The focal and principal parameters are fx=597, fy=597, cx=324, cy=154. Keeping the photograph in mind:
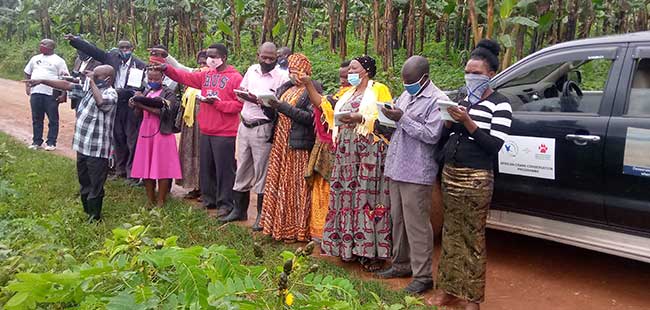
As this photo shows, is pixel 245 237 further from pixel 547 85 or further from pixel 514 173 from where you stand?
pixel 547 85

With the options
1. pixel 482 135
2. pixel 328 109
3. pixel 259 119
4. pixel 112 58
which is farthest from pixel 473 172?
pixel 112 58

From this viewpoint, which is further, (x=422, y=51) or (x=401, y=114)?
(x=422, y=51)

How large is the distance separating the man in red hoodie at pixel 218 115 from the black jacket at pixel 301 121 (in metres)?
0.86

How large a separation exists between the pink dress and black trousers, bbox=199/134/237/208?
32cm

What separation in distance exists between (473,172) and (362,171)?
3.51ft

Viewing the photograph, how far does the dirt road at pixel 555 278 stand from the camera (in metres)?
4.18

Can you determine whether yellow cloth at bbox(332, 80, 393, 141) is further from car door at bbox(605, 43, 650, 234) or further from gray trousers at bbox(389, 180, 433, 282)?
car door at bbox(605, 43, 650, 234)

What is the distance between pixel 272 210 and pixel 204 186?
4.57 ft

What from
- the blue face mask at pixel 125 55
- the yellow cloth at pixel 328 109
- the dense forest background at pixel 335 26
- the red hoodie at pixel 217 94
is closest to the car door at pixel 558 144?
the yellow cloth at pixel 328 109

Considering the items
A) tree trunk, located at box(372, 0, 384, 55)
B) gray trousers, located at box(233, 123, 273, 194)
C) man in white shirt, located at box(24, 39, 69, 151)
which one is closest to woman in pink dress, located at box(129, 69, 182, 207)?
gray trousers, located at box(233, 123, 273, 194)

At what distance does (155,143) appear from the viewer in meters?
6.24

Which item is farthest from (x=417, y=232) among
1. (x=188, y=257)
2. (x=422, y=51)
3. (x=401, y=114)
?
(x=422, y=51)

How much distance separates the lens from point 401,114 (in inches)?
158

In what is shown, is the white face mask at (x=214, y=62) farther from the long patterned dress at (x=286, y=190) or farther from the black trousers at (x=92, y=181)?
the black trousers at (x=92, y=181)
